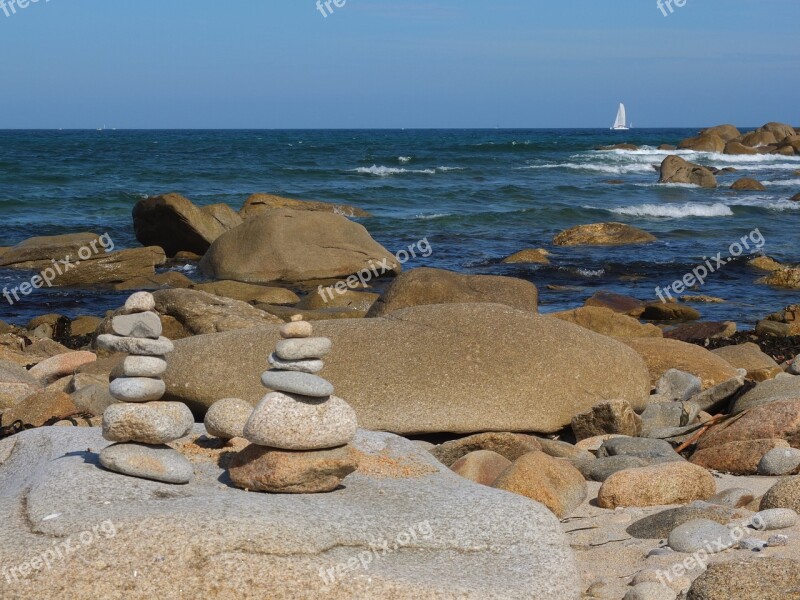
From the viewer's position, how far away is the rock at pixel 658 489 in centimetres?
574

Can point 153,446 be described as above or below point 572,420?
above

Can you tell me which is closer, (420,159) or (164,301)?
(164,301)

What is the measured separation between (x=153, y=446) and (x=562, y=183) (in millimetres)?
35865

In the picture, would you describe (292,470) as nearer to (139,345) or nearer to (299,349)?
(299,349)

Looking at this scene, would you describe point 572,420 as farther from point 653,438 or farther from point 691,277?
point 691,277

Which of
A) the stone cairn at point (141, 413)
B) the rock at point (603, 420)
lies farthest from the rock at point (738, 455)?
the stone cairn at point (141, 413)

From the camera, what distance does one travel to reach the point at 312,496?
4672 millimetres

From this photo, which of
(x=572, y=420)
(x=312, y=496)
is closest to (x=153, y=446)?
(x=312, y=496)

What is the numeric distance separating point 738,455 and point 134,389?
12.5ft

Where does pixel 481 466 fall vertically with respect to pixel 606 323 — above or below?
above

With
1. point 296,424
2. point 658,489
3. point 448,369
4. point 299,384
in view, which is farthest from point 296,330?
point 448,369

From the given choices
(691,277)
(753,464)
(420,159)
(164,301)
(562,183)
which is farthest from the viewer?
(420,159)

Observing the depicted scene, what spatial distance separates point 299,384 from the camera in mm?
4652
